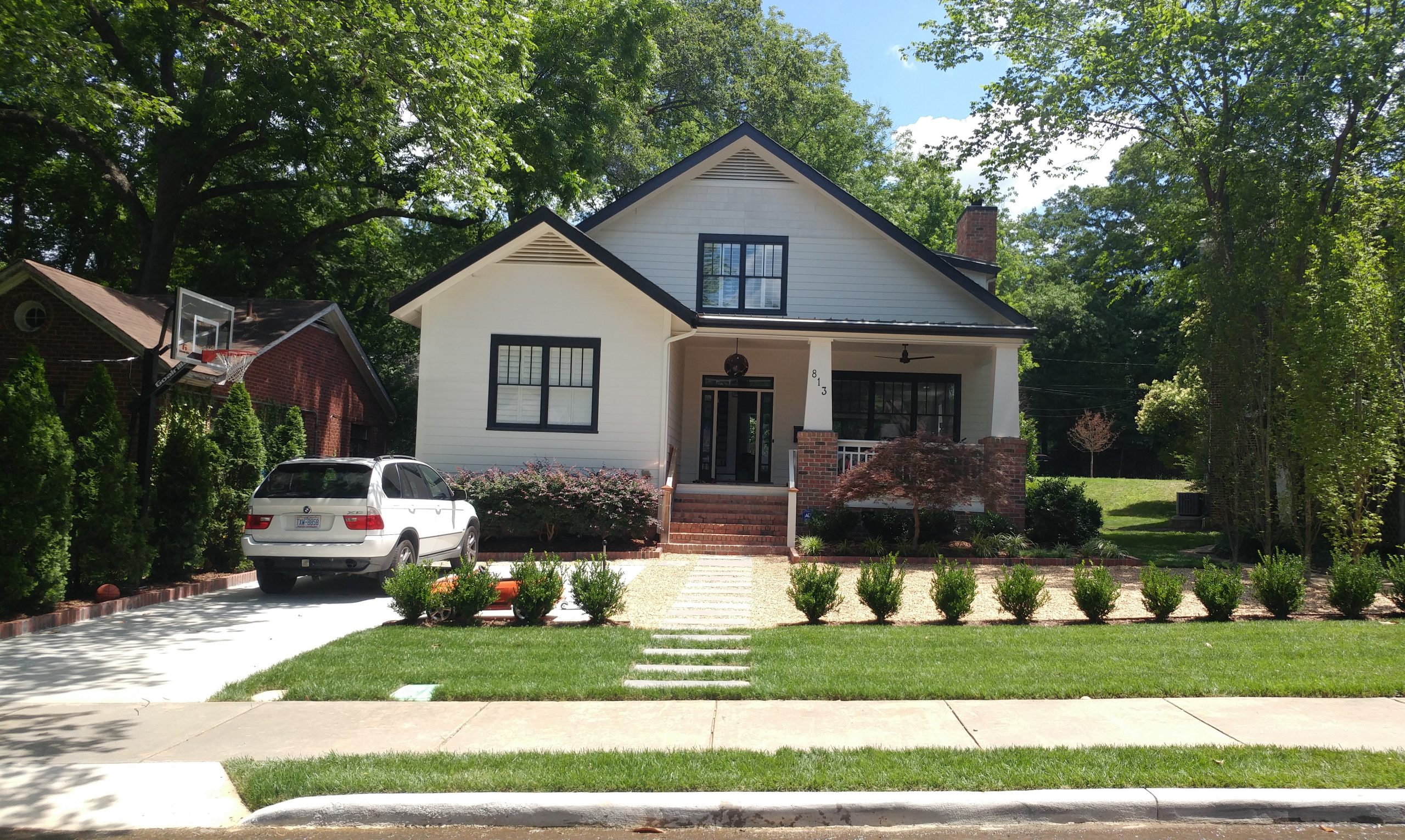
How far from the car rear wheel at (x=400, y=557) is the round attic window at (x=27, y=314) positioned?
8328mm

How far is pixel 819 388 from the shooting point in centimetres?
1827

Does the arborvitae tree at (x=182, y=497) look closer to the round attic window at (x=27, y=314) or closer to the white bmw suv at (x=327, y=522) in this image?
the white bmw suv at (x=327, y=522)

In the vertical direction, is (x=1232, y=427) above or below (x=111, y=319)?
below

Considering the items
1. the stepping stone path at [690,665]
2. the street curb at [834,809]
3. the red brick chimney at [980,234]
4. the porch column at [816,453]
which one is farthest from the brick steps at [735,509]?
the street curb at [834,809]

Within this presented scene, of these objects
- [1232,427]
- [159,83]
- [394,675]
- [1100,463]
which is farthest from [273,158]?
[1100,463]

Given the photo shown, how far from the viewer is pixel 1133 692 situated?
7285 millimetres

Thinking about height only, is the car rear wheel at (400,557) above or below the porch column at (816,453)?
below

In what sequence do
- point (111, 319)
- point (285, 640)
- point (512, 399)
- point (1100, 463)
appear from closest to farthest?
point (285, 640) < point (111, 319) < point (512, 399) < point (1100, 463)

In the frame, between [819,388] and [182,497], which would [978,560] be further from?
[182,497]

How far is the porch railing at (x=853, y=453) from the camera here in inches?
715

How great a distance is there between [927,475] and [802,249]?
7170 mm

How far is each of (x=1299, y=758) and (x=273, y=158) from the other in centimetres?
2425

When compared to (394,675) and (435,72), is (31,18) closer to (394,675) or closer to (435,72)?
(435,72)

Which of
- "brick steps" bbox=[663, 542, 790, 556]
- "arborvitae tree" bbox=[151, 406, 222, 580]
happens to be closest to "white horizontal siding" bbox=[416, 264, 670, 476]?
"brick steps" bbox=[663, 542, 790, 556]
